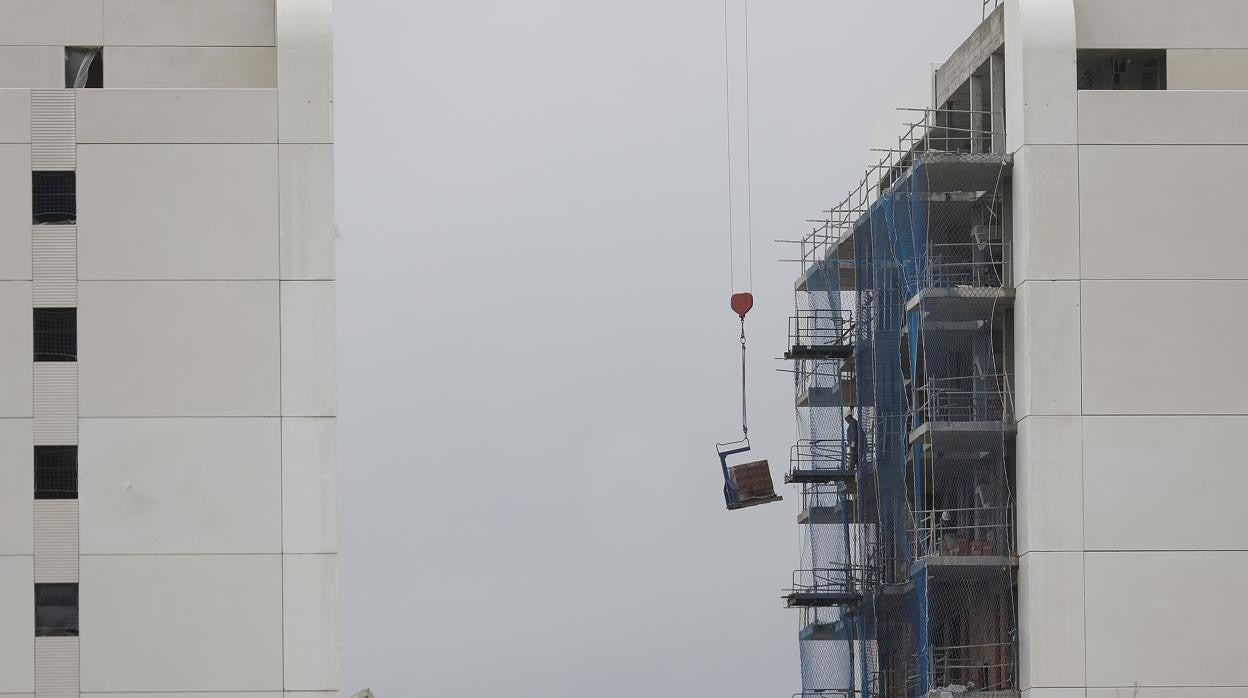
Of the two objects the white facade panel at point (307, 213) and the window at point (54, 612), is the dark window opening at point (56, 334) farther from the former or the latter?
the window at point (54, 612)

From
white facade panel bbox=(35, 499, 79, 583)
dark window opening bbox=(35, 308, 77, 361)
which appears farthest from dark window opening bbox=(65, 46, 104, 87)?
white facade panel bbox=(35, 499, 79, 583)

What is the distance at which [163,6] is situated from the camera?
75.4 meters

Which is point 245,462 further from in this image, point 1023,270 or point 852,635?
point 852,635

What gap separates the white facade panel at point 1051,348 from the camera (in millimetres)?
76688

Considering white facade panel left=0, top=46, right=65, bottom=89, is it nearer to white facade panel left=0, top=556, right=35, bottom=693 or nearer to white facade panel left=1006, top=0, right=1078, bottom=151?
white facade panel left=0, top=556, right=35, bottom=693

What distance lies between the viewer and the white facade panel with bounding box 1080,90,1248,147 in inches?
3039

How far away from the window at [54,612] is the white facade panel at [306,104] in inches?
499

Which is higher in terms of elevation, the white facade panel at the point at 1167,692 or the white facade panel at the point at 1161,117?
the white facade panel at the point at 1161,117

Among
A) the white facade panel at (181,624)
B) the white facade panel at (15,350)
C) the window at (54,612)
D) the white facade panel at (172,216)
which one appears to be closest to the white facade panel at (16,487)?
the white facade panel at (15,350)

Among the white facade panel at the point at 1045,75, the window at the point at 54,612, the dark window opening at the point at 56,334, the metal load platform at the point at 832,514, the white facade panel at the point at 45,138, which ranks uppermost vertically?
the white facade panel at the point at 1045,75

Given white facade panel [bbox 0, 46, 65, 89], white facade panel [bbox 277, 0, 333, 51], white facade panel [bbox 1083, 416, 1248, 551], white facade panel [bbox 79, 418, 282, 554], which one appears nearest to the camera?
white facade panel [bbox 79, 418, 282, 554]

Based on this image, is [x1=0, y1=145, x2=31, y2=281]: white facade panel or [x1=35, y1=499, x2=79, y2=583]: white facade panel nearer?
[x1=35, y1=499, x2=79, y2=583]: white facade panel

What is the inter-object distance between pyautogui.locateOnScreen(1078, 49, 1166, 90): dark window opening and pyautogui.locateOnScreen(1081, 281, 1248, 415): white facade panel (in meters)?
7.19

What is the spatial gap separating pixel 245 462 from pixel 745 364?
20.9m
